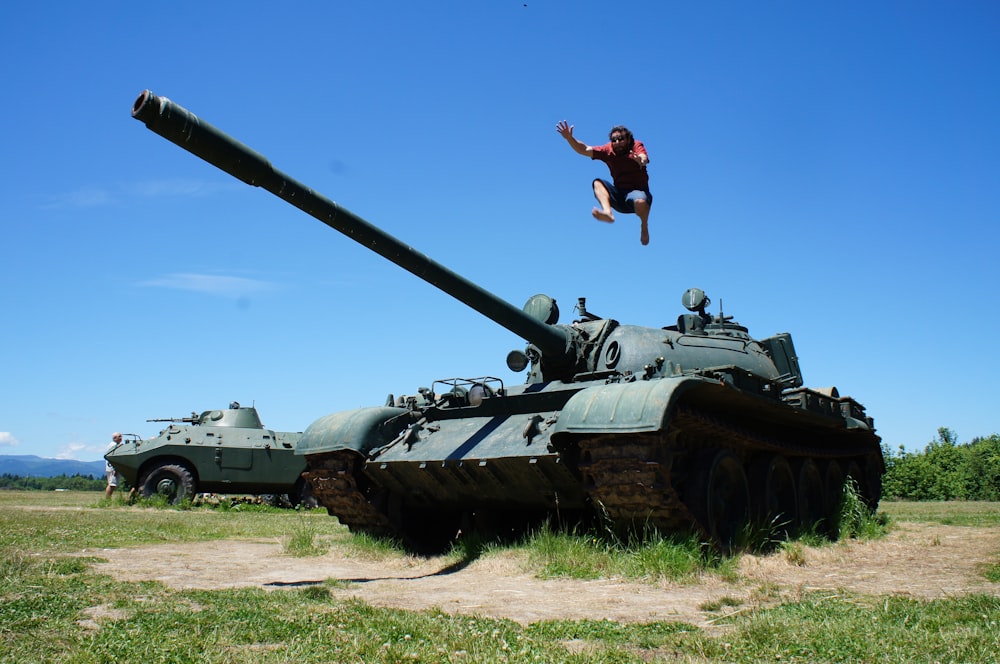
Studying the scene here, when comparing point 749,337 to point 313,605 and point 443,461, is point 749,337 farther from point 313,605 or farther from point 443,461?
point 313,605

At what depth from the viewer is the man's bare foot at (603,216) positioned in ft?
25.0

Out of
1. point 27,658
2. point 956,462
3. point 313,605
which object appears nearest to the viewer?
point 27,658

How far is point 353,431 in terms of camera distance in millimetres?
10727

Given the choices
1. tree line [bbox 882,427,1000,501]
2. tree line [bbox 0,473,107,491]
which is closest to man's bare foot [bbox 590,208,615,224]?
tree line [bbox 882,427,1000,501]

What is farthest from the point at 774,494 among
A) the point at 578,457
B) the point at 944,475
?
the point at 944,475

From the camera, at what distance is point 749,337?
13.0 metres

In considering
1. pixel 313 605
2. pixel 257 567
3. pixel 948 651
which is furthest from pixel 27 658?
pixel 257 567

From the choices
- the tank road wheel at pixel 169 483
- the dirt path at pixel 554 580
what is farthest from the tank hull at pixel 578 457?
the tank road wheel at pixel 169 483

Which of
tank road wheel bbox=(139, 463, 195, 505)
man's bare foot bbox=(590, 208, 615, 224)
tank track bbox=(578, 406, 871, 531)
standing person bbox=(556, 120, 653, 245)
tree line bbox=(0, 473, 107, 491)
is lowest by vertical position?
tree line bbox=(0, 473, 107, 491)

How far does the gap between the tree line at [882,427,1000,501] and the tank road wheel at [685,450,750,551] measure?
21.8 m

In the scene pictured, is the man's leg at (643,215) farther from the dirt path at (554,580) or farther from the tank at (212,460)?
the tank at (212,460)

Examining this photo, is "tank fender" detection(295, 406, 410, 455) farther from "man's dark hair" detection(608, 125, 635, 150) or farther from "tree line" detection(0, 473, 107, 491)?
"tree line" detection(0, 473, 107, 491)

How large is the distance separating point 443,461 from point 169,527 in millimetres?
6300

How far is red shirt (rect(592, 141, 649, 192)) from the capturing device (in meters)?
7.89
